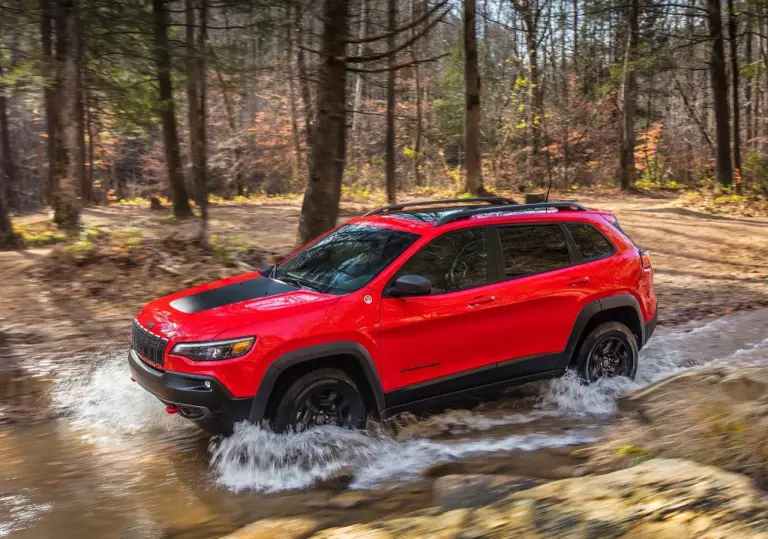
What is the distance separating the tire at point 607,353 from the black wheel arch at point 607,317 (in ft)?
0.26

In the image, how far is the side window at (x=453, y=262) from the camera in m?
5.38

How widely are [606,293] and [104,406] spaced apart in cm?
488

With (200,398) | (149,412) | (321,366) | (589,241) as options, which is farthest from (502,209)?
(149,412)

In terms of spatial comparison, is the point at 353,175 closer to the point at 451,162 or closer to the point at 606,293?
the point at 451,162

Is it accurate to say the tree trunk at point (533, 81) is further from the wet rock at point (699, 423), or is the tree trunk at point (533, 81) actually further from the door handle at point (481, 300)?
the door handle at point (481, 300)

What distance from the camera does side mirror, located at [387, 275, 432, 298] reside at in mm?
5035

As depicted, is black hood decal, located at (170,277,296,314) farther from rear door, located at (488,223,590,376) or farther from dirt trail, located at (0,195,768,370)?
dirt trail, located at (0,195,768,370)

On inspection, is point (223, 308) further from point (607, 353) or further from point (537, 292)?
point (607, 353)

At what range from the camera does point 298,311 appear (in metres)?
4.78

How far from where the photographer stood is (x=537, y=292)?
5.86m

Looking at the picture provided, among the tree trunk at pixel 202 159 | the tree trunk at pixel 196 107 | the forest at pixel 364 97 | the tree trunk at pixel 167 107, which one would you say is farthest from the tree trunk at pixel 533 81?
the tree trunk at pixel 167 107

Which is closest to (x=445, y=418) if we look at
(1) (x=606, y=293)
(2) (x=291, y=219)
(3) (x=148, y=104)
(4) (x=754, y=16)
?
(1) (x=606, y=293)

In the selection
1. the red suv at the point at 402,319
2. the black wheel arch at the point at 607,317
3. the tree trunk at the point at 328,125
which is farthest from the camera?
the tree trunk at the point at 328,125

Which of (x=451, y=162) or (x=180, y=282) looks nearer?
(x=180, y=282)
